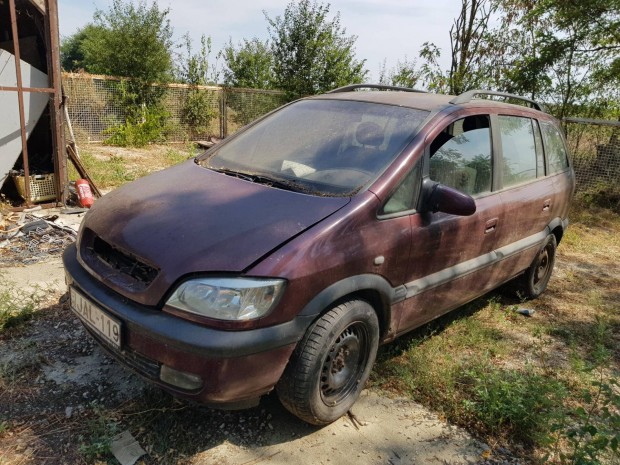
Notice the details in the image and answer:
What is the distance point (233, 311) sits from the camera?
1.96 meters

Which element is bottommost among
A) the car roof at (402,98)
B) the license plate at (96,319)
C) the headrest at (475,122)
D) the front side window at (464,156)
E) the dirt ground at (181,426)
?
the dirt ground at (181,426)

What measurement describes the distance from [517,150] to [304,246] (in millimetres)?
2393

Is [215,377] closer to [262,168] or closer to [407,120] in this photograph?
[262,168]

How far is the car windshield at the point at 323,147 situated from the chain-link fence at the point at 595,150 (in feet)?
22.8

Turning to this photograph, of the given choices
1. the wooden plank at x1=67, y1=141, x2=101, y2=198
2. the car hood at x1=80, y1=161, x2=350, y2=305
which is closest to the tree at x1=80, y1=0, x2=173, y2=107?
the wooden plank at x1=67, y1=141, x2=101, y2=198

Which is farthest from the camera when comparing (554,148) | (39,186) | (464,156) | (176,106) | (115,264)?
(176,106)

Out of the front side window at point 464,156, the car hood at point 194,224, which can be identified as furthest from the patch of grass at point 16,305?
the front side window at point 464,156

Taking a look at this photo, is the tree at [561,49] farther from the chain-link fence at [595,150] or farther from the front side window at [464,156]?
the front side window at [464,156]

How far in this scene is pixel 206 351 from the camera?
1.91m

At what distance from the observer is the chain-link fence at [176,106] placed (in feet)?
38.8

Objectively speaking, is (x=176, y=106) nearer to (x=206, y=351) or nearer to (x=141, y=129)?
(x=141, y=129)

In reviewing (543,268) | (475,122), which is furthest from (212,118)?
(475,122)

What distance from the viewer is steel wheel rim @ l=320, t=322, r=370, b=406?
2.40m

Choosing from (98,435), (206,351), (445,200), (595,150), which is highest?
(595,150)
